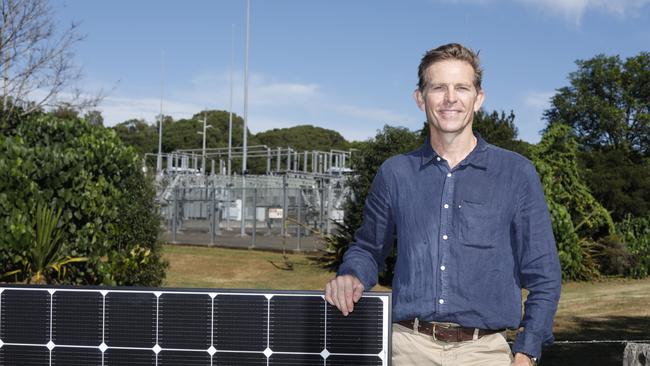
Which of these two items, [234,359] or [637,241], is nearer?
[234,359]

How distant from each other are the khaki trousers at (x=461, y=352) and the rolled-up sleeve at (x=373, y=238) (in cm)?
43

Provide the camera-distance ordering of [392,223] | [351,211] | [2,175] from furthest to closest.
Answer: [351,211], [2,175], [392,223]

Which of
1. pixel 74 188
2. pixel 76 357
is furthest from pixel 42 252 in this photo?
pixel 76 357

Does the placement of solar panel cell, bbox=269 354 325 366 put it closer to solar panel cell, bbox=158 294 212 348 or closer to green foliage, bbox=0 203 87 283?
A: solar panel cell, bbox=158 294 212 348

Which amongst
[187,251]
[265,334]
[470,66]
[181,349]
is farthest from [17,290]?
[187,251]

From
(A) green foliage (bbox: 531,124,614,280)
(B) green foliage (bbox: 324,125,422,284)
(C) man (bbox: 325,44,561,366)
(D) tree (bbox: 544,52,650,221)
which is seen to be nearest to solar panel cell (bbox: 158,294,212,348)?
(C) man (bbox: 325,44,561,366)

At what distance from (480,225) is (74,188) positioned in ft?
35.9

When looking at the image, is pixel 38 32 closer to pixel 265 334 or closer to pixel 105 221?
pixel 105 221

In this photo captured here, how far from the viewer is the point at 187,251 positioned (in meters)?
30.8

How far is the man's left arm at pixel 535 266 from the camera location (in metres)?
3.70

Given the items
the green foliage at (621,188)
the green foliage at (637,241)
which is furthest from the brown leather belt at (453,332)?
the green foliage at (621,188)

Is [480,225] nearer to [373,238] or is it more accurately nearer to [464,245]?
[464,245]

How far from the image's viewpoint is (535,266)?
3764 millimetres

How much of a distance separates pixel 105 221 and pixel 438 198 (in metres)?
11.1
